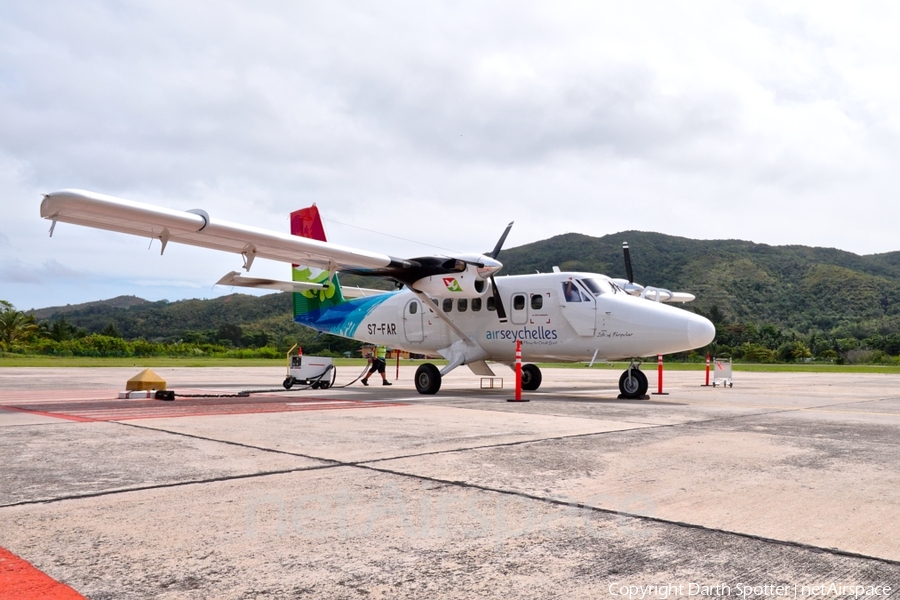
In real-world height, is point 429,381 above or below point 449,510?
above

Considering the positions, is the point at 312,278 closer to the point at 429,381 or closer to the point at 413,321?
the point at 413,321

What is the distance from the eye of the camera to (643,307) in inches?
575

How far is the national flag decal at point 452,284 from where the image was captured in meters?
16.0

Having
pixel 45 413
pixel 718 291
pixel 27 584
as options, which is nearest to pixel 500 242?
pixel 45 413

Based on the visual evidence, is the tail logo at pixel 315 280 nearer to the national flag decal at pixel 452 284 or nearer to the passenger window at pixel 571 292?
the national flag decal at pixel 452 284

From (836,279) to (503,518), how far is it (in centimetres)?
10968

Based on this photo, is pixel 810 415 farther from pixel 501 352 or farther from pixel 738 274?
pixel 738 274

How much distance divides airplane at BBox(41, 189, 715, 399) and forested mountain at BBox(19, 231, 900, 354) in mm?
53003

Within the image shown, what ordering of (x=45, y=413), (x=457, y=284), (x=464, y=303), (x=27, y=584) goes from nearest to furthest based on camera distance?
(x=27, y=584) < (x=45, y=413) < (x=457, y=284) < (x=464, y=303)

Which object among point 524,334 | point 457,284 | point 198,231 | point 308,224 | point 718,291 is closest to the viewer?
point 198,231

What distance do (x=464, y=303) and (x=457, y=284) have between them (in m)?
1.33

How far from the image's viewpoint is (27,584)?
2.86m

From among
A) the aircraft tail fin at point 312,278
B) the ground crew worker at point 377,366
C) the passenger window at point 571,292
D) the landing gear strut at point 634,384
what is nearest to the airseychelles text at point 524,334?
the passenger window at point 571,292

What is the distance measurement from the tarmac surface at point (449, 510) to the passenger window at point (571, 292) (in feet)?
23.4
